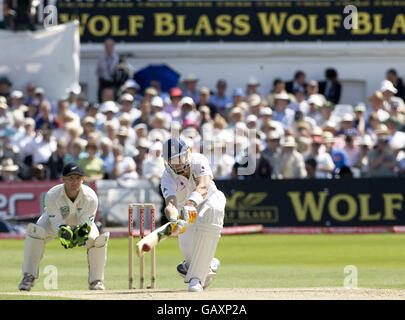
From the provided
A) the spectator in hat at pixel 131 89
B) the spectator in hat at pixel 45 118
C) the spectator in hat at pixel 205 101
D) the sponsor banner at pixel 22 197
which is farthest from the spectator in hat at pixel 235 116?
the sponsor banner at pixel 22 197

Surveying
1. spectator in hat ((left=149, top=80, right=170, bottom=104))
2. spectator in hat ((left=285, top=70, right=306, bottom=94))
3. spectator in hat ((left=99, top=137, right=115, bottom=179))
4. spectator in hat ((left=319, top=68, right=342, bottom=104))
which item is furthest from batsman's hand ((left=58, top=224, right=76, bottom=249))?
spectator in hat ((left=319, top=68, right=342, bottom=104))

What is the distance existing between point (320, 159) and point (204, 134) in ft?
7.31

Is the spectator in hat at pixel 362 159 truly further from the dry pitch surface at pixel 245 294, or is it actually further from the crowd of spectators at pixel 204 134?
the dry pitch surface at pixel 245 294

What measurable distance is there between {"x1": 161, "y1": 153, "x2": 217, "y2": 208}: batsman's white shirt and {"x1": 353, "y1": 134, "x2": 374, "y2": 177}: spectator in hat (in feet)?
33.7

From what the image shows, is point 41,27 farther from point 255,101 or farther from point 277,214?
point 277,214

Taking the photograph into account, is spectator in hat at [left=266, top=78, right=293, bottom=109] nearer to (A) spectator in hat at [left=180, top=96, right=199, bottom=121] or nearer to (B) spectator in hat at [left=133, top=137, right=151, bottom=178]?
(A) spectator in hat at [left=180, top=96, right=199, bottom=121]

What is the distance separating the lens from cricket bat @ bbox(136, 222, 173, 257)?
36.5 ft

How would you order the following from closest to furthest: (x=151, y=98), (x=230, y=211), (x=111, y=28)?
1. (x=230, y=211)
2. (x=151, y=98)
3. (x=111, y=28)

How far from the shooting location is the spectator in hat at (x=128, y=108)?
23.6m

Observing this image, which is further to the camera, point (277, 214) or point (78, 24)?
point (78, 24)

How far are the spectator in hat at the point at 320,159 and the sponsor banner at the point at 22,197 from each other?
15.7 feet
